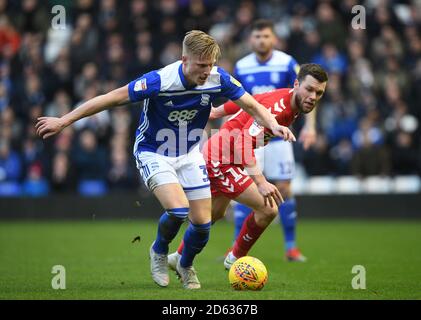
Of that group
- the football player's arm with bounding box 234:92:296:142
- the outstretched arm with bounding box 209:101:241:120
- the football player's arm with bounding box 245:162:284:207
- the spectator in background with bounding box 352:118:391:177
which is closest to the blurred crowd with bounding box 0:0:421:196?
the spectator in background with bounding box 352:118:391:177

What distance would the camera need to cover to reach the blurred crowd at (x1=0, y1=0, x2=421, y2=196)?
17.8m

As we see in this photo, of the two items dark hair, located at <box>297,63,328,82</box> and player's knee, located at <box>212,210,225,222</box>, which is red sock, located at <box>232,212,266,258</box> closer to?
player's knee, located at <box>212,210,225,222</box>

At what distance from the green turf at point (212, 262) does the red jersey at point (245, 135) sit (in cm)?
122

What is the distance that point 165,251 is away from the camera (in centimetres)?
803

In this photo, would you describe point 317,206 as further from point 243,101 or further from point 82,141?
point 243,101

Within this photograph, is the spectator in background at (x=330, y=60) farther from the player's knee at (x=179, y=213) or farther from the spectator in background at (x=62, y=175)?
the player's knee at (x=179, y=213)

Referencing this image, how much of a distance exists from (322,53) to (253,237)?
→ 1057 cm

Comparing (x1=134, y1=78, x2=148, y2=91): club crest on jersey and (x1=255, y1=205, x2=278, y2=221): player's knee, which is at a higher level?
(x1=134, y1=78, x2=148, y2=91): club crest on jersey

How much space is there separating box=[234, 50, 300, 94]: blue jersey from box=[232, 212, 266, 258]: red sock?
267cm

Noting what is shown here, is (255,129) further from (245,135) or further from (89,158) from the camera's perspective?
(89,158)

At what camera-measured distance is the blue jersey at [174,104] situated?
298 inches

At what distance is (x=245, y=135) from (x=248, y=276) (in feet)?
4.80

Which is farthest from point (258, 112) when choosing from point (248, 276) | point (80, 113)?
point (80, 113)
